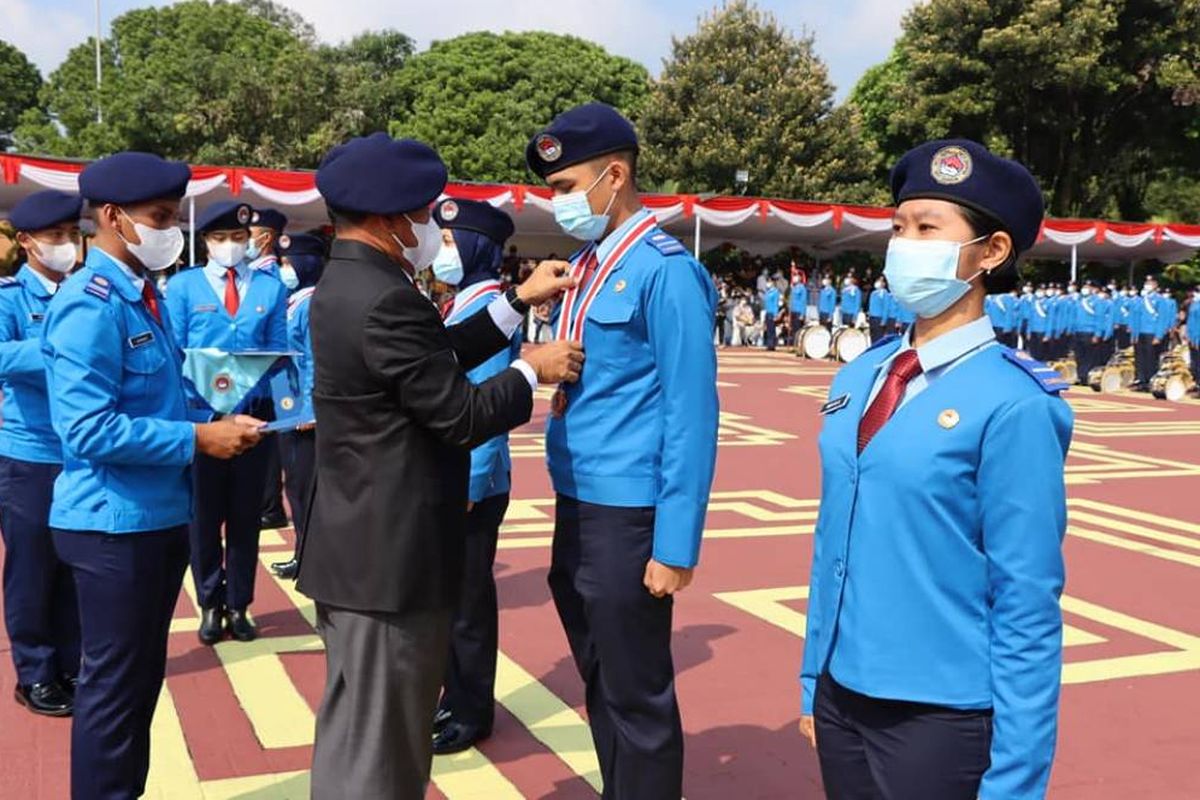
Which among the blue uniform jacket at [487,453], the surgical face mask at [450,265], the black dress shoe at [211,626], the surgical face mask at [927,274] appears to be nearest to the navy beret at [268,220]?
the black dress shoe at [211,626]

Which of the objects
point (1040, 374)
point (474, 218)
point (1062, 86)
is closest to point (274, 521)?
point (474, 218)

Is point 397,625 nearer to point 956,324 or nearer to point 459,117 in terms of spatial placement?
point 956,324

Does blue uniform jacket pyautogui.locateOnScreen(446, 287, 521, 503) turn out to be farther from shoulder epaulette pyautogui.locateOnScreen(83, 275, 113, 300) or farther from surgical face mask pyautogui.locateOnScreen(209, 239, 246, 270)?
surgical face mask pyautogui.locateOnScreen(209, 239, 246, 270)

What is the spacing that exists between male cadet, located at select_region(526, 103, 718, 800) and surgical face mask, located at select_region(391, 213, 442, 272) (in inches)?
16.3

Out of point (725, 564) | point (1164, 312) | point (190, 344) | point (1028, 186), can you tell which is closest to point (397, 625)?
point (1028, 186)

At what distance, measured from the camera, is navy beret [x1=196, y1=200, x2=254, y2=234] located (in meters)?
5.14

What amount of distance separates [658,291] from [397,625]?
99 cm

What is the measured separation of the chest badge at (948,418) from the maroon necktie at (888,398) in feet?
0.48

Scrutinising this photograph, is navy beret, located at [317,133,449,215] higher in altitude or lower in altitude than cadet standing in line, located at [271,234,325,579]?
higher

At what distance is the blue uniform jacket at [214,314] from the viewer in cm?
534

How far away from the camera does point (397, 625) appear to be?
2381 mm

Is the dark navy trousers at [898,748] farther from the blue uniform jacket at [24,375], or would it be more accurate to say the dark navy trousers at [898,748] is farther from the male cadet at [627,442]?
the blue uniform jacket at [24,375]

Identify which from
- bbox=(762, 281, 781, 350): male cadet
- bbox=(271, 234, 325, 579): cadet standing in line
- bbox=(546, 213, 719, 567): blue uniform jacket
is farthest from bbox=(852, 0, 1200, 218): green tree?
bbox=(546, 213, 719, 567): blue uniform jacket

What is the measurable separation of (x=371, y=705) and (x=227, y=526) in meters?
2.83
